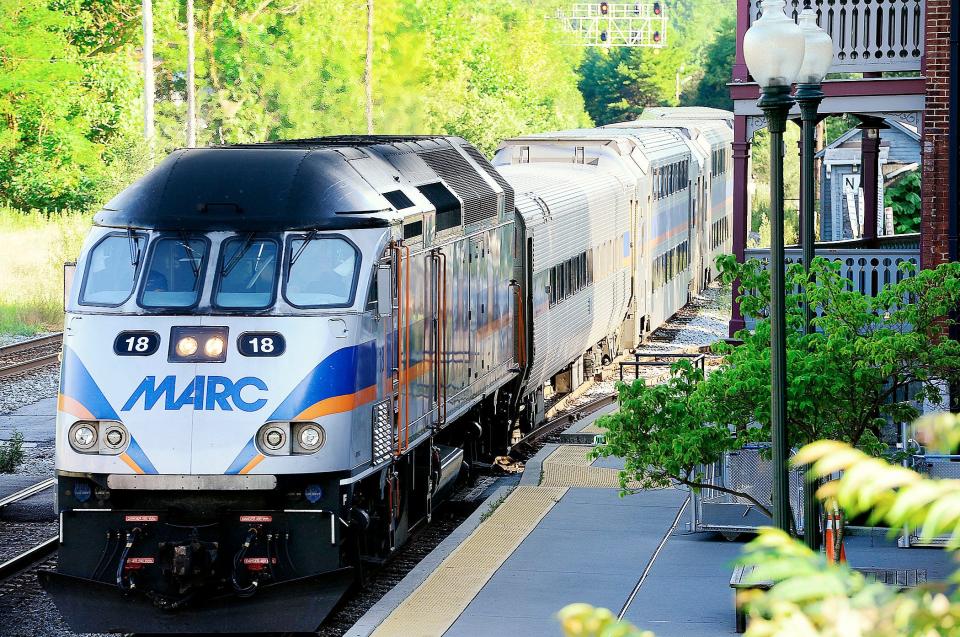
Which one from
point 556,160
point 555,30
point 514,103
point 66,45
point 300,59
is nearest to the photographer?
point 556,160

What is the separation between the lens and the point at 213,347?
11188mm

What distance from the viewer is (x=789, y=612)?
3025 millimetres

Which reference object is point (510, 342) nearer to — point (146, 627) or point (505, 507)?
point (505, 507)

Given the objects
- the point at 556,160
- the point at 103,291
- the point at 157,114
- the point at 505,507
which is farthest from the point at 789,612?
the point at 157,114

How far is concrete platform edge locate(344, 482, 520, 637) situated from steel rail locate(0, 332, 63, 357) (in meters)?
13.4

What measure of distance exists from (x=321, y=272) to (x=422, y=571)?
3.03m

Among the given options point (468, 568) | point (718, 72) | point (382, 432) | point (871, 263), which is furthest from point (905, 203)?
point (718, 72)

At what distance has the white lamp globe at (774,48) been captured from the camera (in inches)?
337

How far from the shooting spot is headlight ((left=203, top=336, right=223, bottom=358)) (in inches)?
440

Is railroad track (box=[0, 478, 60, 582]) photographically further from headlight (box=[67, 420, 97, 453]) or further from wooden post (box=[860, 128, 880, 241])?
wooden post (box=[860, 128, 880, 241])

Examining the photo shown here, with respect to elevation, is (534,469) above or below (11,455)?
below

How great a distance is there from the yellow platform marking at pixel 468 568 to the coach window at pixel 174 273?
9.32 feet

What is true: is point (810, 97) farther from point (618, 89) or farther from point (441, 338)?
point (618, 89)

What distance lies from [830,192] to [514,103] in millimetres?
28930
